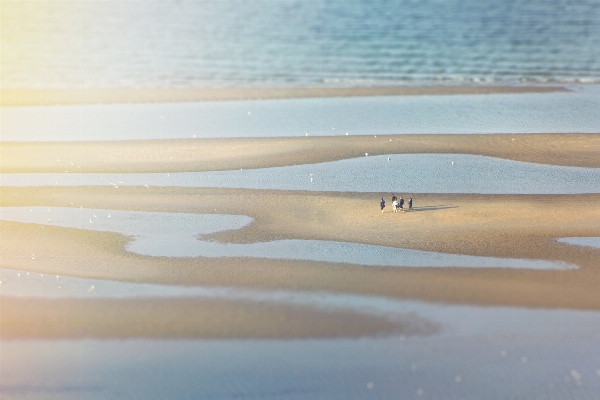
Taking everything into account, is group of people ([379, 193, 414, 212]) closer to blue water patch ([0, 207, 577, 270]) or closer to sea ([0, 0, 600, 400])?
sea ([0, 0, 600, 400])

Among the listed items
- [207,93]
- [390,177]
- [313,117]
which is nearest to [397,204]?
[390,177]

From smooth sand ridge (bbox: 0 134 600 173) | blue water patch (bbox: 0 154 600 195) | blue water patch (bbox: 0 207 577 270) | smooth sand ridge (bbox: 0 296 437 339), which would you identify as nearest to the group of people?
blue water patch (bbox: 0 154 600 195)

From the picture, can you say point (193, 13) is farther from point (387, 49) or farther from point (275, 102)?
point (275, 102)

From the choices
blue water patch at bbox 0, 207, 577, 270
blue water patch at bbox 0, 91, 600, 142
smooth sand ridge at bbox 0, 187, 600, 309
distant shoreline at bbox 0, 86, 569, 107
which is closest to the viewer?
smooth sand ridge at bbox 0, 187, 600, 309

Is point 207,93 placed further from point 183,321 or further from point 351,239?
point 183,321

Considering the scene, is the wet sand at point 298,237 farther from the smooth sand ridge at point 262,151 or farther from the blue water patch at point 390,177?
the blue water patch at point 390,177

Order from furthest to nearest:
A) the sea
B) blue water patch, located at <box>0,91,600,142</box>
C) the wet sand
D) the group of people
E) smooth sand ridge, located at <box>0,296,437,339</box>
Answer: blue water patch, located at <box>0,91,600,142</box> < the group of people < the wet sand < smooth sand ridge, located at <box>0,296,437,339</box> < the sea

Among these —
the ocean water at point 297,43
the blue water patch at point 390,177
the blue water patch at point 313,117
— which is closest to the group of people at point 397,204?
the blue water patch at point 390,177
